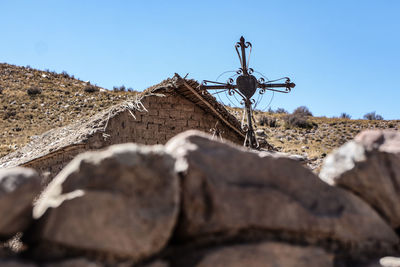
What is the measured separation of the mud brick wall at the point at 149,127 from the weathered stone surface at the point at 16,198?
18.1 feet

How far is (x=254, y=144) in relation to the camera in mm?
7527

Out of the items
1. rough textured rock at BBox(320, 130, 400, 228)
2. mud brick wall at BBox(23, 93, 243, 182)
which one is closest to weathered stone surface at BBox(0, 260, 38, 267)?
rough textured rock at BBox(320, 130, 400, 228)

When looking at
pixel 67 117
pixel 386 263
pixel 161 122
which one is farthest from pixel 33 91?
pixel 386 263

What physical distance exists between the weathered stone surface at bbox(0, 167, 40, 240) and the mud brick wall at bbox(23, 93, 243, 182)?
5512 millimetres

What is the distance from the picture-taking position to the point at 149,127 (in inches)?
333

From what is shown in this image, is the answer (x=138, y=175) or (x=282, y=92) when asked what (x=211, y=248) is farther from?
(x=282, y=92)

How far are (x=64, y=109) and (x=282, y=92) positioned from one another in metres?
→ 19.6

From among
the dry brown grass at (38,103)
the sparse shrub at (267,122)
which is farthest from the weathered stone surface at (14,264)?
the sparse shrub at (267,122)

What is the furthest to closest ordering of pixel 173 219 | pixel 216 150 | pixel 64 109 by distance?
1. pixel 64 109
2. pixel 216 150
3. pixel 173 219

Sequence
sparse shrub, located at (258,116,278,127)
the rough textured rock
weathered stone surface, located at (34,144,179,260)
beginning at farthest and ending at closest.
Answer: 1. sparse shrub, located at (258,116,278,127)
2. the rough textured rock
3. weathered stone surface, located at (34,144,179,260)

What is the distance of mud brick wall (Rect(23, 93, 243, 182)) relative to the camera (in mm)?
7633

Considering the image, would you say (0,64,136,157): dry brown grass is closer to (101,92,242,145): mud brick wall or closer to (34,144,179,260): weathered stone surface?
(101,92,242,145): mud brick wall

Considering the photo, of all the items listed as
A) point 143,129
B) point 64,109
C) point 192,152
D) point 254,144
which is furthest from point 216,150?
point 64,109

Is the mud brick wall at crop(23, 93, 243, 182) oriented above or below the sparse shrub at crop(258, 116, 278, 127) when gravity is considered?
below
